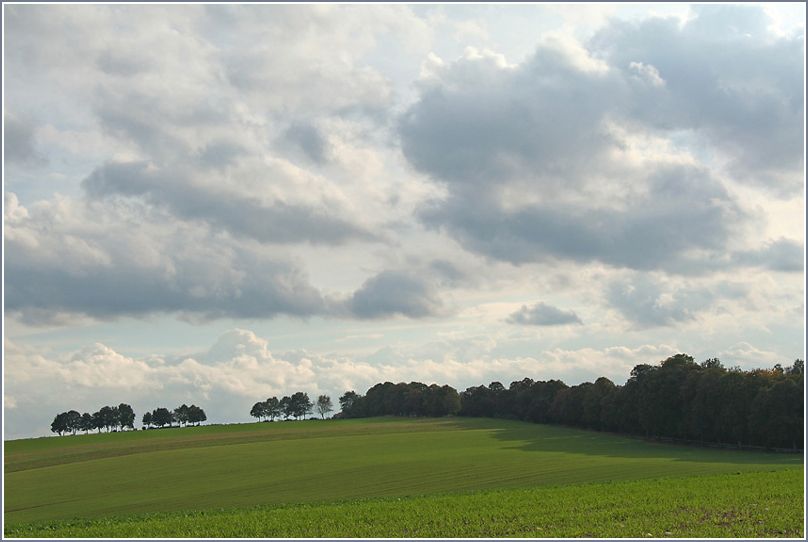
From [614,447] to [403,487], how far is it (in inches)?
2190

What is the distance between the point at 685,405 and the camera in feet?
377

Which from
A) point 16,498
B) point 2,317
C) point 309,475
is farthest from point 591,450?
point 2,317

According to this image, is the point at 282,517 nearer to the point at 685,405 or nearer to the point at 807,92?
the point at 807,92

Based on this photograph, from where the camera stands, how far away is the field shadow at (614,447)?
281ft

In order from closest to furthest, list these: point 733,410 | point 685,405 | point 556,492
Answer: point 556,492 → point 733,410 → point 685,405

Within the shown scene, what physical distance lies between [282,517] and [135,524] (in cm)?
774

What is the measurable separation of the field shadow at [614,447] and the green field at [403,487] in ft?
1.04

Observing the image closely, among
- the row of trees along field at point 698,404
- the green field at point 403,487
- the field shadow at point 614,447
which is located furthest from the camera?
the row of trees along field at point 698,404

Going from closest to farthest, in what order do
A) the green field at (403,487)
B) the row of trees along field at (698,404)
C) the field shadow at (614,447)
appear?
the green field at (403,487), the field shadow at (614,447), the row of trees along field at (698,404)

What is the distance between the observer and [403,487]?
197 feet

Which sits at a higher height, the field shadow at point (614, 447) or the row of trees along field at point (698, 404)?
the row of trees along field at point (698, 404)

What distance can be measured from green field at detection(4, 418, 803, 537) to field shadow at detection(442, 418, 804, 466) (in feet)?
1.04

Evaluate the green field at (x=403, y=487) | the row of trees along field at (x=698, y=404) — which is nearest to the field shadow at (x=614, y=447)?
the green field at (x=403, y=487)

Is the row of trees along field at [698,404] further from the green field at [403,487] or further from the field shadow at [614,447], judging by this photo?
the green field at [403,487]
